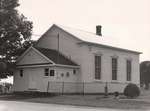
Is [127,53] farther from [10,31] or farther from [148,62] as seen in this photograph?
[148,62]

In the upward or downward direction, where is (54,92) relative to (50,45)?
downward

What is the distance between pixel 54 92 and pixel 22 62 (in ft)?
21.3

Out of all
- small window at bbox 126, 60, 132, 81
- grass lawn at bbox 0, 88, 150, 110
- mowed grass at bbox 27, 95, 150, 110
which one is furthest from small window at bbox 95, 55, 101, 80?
mowed grass at bbox 27, 95, 150, 110

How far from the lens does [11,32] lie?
41.6 meters

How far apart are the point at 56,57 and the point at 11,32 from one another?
271 inches

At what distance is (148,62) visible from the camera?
2928 inches

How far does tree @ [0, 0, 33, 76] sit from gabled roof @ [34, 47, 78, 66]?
4.20 m

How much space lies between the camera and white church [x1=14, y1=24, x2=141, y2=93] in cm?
3725

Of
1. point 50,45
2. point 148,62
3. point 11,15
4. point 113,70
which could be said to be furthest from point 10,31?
point 148,62

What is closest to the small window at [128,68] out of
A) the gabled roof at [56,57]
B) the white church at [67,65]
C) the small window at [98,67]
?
the white church at [67,65]

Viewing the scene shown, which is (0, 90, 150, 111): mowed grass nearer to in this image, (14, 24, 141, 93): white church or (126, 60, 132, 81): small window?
(14, 24, 141, 93): white church

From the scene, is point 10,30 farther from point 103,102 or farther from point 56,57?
point 103,102

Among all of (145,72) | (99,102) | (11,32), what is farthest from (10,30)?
(145,72)

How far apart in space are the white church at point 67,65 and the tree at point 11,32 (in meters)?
1.67
